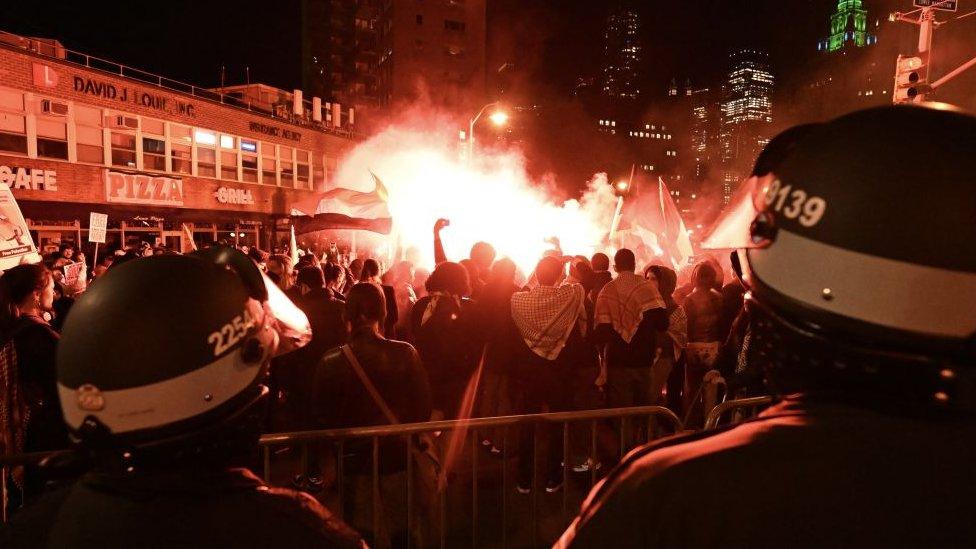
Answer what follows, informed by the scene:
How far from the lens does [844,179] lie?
3.55ft

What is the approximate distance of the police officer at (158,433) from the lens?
1271 millimetres

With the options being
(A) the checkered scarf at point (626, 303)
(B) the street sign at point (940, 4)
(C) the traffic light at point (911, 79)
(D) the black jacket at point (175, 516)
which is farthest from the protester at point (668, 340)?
(B) the street sign at point (940, 4)

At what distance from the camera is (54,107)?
2073 centimetres

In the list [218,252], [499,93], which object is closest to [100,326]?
[218,252]

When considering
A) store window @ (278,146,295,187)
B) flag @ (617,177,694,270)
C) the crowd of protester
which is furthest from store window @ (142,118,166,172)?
the crowd of protester

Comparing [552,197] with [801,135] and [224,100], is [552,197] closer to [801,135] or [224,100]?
[224,100]

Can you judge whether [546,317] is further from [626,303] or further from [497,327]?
[626,303]

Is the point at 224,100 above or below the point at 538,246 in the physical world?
above

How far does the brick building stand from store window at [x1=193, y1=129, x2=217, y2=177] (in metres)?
0.05

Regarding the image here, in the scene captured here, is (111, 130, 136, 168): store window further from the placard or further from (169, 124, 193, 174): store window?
the placard

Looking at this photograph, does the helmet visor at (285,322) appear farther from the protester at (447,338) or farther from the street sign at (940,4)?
the street sign at (940,4)

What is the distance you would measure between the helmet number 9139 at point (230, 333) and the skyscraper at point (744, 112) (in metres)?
101

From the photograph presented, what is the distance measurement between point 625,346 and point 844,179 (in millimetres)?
5075

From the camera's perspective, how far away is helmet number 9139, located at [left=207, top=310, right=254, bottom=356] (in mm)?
1450
